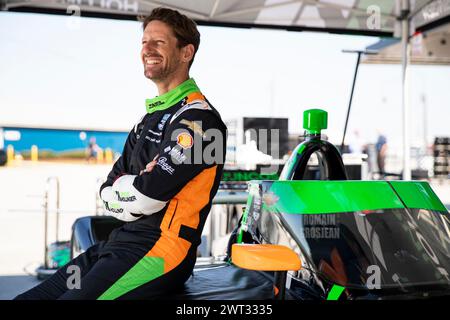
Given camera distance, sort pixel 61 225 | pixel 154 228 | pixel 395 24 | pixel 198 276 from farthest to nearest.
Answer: pixel 61 225
pixel 395 24
pixel 198 276
pixel 154 228

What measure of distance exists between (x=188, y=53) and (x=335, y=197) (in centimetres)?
68

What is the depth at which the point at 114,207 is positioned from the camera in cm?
147

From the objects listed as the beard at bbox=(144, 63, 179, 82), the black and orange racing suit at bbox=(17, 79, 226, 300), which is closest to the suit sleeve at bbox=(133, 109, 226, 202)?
the black and orange racing suit at bbox=(17, 79, 226, 300)

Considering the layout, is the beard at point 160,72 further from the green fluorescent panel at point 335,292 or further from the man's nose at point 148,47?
the green fluorescent panel at point 335,292

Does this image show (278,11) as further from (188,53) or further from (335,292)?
(335,292)

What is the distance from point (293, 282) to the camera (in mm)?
1416

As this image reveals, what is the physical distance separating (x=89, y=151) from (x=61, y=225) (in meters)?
15.5

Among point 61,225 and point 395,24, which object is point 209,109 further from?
point 61,225

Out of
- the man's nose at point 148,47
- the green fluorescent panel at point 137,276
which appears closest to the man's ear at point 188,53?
the man's nose at point 148,47

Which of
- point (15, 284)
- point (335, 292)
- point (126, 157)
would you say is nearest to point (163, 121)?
point (126, 157)

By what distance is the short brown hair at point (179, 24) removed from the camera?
1.58m

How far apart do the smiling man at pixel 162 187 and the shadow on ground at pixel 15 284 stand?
2709 millimetres

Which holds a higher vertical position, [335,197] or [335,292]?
[335,197]
